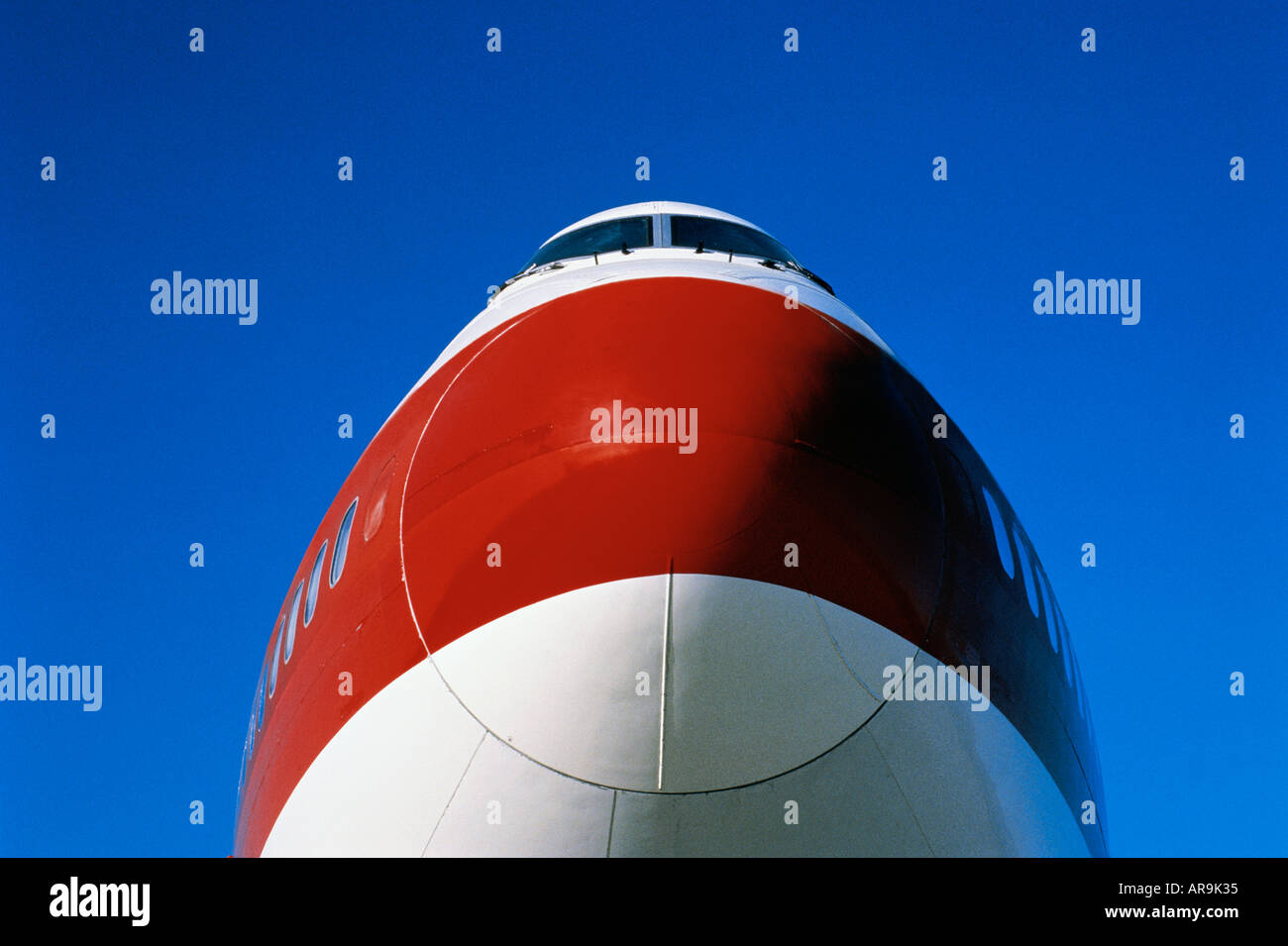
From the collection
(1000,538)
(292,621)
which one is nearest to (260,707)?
(292,621)

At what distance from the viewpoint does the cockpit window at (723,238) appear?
28.6 feet

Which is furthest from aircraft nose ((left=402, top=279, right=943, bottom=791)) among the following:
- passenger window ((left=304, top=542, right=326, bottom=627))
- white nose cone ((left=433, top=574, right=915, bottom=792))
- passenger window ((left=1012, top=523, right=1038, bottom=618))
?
passenger window ((left=1012, top=523, right=1038, bottom=618))

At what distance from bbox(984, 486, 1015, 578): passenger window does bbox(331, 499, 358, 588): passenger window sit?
3208mm

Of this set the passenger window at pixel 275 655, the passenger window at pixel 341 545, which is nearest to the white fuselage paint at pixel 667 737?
the passenger window at pixel 341 545

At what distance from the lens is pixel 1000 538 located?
6.99 m

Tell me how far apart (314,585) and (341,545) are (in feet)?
1.52

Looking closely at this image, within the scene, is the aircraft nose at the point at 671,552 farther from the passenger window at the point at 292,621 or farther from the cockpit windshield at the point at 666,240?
the cockpit windshield at the point at 666,240

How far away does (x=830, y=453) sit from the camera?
5.76 meters

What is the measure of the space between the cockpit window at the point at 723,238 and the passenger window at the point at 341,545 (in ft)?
9.26

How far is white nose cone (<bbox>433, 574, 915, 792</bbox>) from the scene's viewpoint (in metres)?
5.07

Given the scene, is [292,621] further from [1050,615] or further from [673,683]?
[1050,615]

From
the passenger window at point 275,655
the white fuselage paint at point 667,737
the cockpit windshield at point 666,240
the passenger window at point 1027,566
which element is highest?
the cockpit windshield at point 666,240
